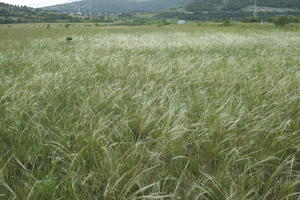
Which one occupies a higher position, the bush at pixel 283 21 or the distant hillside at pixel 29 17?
the distant hillside at pixel 29 17

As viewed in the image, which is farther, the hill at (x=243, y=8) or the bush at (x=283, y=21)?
the hill at (x=243, y=8)

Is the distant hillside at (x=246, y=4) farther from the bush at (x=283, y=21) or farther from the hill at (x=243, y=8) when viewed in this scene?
the bush at (x=283, y=21)

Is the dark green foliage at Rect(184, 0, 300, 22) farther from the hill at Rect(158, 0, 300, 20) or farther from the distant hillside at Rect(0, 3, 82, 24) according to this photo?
the distant hillside at Rect(0, 3, 82, 24)

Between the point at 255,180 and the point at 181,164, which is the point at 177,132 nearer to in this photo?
the point at 181,164

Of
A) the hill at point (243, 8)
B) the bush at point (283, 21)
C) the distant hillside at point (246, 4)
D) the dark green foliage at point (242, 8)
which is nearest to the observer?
the bush at point (283, 21)

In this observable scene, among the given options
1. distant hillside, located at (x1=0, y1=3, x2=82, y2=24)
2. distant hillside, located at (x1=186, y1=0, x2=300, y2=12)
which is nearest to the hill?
distant hillside, located at (x1=186, y1=0, x2=300, y2=12)

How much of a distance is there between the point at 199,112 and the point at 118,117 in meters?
0.97

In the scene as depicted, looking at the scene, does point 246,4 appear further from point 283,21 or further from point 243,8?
point 283,21

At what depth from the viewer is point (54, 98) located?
277 cm

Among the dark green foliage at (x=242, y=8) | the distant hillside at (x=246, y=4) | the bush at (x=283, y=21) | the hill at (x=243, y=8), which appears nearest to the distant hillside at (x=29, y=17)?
the bush at (x=283, y=21)

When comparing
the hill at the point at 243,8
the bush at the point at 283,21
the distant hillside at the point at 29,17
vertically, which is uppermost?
the hill at the point at 243,8

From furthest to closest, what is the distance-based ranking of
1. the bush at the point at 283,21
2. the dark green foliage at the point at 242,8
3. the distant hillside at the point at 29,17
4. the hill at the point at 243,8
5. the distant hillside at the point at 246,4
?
the distant hillside at the point at 246,4, the hill at the point at 243,8, the dark green foliage at the point at 242,8, the distant hillside at the point at 29,17, the bush at the point at 283,21

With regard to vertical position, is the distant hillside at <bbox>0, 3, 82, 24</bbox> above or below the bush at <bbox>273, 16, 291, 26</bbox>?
above

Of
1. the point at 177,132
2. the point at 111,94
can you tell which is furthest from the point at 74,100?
the point at 177,132
